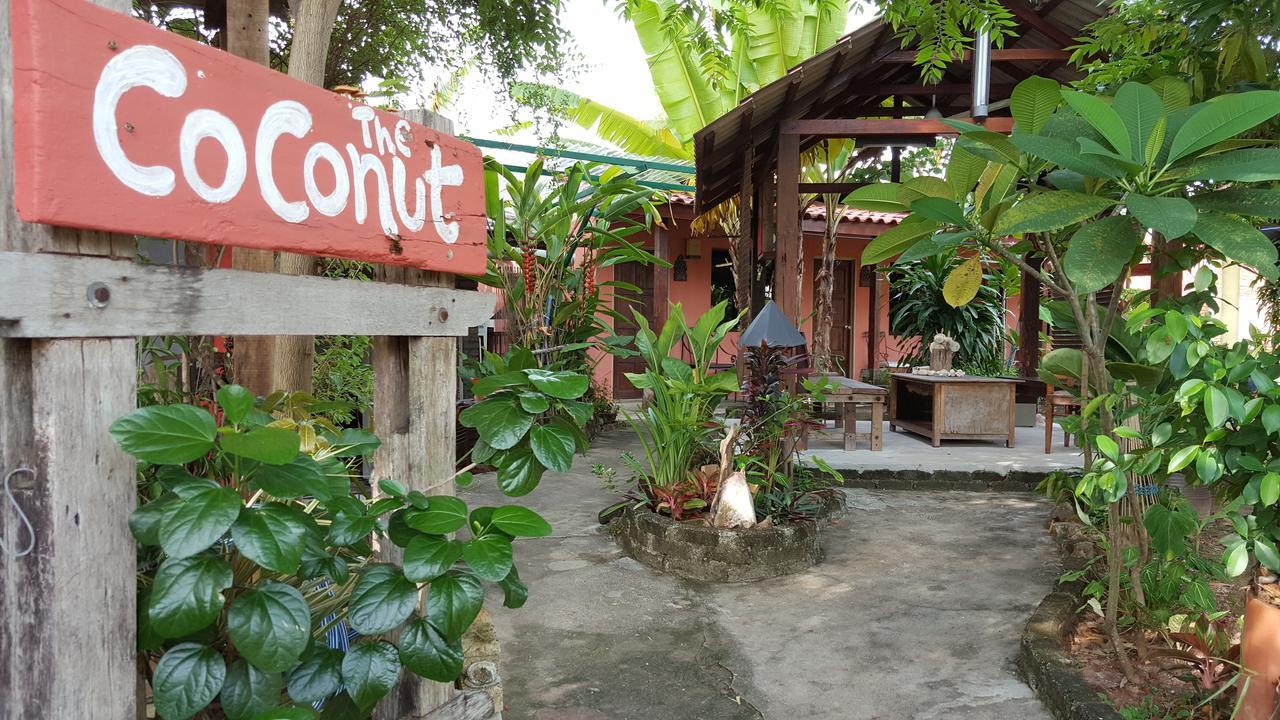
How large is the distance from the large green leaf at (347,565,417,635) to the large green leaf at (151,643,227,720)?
0.74 ft

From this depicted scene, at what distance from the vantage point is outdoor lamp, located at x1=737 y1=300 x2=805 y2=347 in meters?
4.42

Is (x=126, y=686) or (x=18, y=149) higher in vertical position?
(x=18, y=149)

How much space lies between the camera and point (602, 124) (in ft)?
33.7

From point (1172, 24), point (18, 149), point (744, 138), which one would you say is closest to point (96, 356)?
point (18, 149)

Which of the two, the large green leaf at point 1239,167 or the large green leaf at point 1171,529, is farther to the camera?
the large green leaf at point 1171,529

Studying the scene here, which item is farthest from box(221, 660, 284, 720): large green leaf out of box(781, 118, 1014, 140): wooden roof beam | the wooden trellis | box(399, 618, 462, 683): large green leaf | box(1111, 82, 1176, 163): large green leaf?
box(781, 118, 1014, 140): wooden roof beam

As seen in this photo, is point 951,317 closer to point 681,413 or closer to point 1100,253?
point 681,413

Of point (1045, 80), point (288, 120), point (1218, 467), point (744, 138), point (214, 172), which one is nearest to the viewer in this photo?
point (214, 172)

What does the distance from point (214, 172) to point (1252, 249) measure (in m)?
1.87

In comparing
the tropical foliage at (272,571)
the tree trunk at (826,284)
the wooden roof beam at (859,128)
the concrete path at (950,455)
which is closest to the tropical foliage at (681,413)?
the concrete path at (950,455)

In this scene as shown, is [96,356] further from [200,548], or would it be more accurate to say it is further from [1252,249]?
[1252,249]

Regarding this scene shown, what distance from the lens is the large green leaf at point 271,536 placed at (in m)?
1.14

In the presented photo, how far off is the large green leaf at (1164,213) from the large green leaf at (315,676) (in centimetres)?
162

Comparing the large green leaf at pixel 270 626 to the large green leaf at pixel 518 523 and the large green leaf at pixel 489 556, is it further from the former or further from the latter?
the large green leaf at pixel 518 523
